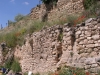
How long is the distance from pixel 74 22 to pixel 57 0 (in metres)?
8.19

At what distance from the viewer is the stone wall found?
42.4ft

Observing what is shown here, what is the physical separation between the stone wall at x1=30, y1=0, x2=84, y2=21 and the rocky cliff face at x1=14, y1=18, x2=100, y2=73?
305 centimetres

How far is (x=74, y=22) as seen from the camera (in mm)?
8328

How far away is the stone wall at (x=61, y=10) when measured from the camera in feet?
42.4

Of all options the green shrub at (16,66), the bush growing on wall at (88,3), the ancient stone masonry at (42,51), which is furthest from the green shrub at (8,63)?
the bush growing on wall at (88,3)

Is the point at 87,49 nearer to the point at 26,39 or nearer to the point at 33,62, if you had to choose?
the point at 33,62

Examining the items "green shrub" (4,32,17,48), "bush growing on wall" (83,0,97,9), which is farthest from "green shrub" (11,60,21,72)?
"bush growing on wall" (83,0,97,9)

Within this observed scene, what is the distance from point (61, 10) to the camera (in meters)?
14.5

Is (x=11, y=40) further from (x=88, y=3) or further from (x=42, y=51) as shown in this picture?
(x=88, y=3)

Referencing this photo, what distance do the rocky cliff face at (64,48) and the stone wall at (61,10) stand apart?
10.0 feet

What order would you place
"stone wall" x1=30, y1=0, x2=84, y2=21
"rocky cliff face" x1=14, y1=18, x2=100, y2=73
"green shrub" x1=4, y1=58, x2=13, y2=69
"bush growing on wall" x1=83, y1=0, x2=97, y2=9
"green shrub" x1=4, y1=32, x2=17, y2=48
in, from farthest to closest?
"green shrub" x1=4, y1=32, x2=17, y2=48, "green shrub" x1=4, y1=58, x2=13, y2=69, "stone wall" x1=30, y1=0, x2=84, y2=21, "bush growing on wall" x1=83, y1=0, x2=97, y2=9, "rocky cliff face" x1=14, y1=18, x2=100, y2=73

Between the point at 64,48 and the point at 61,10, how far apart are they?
679cm

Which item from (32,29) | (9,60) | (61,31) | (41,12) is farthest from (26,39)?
(41,12)

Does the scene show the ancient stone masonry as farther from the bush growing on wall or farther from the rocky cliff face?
the bush growing on wall
